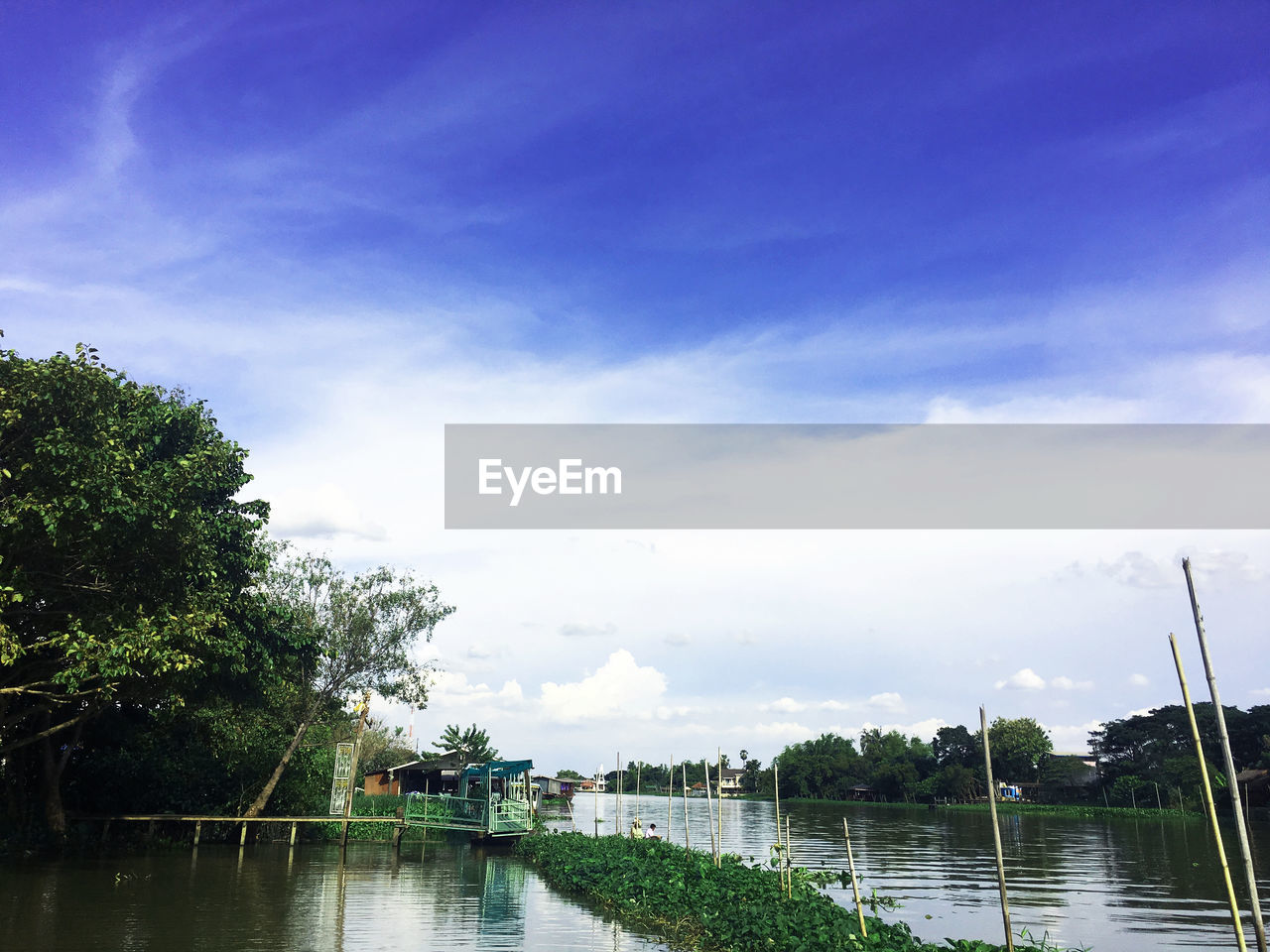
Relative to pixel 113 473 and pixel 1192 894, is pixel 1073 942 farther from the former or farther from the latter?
pixel 113 473

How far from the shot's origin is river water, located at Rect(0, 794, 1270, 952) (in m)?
15.3

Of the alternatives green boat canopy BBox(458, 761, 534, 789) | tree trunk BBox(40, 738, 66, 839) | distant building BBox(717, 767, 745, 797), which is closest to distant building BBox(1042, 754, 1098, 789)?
distant building BBox(717, 767, 745, 797)

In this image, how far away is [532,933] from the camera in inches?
634

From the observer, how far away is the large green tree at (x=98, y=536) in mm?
16891

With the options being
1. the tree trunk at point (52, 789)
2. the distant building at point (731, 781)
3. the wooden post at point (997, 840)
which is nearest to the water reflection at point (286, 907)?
the tree trunk at point (52, 789)

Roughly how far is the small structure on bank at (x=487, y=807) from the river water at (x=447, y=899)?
94 cm

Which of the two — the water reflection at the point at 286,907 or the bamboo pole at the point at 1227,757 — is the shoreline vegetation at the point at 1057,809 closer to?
the water reflection at the point at 286,907

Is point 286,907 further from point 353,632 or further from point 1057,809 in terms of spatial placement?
point 1057,809

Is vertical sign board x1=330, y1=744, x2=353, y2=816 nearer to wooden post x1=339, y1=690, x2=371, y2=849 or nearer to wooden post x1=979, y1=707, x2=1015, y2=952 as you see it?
wooden post x1=339, y1=690, x2=371, y2=849

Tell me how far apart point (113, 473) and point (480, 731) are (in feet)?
271

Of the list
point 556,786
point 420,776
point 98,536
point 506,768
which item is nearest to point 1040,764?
point 556,786

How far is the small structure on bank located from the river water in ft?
3.10

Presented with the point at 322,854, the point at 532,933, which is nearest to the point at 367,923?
the point at 532,933

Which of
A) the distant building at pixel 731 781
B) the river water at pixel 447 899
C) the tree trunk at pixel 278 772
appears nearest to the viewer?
the river water at pixel 447 899
